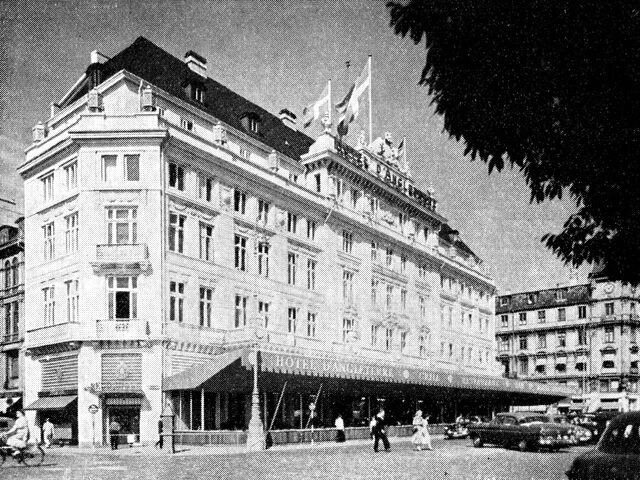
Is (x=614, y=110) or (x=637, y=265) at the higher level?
(x=614, y=110)

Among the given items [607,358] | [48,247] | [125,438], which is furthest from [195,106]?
[607,358]

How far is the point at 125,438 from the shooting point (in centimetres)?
3325

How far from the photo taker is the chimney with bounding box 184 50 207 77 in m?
44.5

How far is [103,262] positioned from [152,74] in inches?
441

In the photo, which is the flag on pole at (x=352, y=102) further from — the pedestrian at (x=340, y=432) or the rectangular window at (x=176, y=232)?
the pedestrian at (x=340, y=432)

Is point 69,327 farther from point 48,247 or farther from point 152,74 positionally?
point 152,74

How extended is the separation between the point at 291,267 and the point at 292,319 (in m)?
3.00

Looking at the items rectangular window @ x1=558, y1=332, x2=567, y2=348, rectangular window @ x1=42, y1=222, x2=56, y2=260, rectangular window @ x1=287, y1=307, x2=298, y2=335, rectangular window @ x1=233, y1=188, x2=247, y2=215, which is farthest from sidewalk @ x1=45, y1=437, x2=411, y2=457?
rectangular window @ x1=558, y1=332, x2=567, y2=348

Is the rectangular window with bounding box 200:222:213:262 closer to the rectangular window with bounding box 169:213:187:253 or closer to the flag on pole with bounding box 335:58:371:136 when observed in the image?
the rectangular window with bounding box 169:213:187:253

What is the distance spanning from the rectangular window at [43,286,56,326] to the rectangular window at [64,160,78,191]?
5.11 metres

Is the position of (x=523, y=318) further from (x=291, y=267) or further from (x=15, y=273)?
(x=15, y=273)

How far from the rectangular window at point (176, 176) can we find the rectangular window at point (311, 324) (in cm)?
1218

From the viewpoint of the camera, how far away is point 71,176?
36.4 m

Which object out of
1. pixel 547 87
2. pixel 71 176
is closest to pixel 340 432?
pixel 71 176
